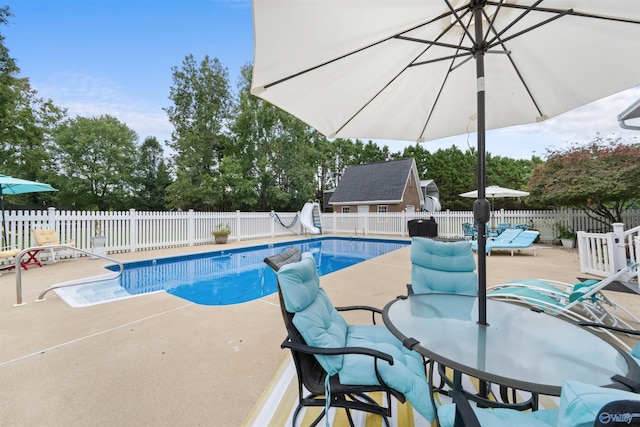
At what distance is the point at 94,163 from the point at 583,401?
2775 centimetres

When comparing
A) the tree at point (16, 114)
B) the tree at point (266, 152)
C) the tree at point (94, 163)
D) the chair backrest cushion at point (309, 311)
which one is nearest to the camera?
the chair backrest cushion at point (309, 311)

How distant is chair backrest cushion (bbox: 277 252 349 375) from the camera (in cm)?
149

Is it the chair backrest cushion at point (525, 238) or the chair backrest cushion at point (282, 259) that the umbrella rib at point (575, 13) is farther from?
the chair backrest cushion at point (525, 238)

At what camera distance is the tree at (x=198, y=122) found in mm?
18438

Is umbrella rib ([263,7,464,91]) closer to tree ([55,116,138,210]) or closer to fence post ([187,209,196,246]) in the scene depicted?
fence post ([187,209,196,246])

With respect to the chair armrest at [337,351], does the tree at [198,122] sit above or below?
above

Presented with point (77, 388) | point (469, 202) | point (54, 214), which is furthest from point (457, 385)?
point (469, 202)

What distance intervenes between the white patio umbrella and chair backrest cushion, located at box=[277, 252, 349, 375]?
2.94ft

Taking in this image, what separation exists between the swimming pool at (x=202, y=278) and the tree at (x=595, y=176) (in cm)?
594

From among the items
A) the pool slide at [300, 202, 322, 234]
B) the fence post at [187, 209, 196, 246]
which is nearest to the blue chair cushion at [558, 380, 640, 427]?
the fence post at [187, 209, 196, 246]

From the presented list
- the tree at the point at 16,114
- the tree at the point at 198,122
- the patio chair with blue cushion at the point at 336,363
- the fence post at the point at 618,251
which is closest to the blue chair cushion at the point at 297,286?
the patio chair with blue cushion at the point at 336,363

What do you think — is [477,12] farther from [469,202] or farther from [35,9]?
[469,202]

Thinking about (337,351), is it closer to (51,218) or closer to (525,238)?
(525,238)

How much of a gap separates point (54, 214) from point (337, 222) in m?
11.6
